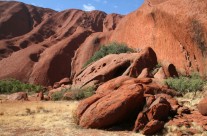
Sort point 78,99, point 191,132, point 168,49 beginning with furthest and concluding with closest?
point 168,49, point 78,99, point 191,132

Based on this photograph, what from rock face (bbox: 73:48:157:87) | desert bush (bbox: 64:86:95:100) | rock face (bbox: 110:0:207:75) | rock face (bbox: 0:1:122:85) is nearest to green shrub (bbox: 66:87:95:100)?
desert bush (bbox: 64:86:95:100)

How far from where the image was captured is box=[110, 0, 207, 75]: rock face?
99.1 ft

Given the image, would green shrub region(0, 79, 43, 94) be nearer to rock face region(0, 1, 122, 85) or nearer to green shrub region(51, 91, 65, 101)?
green shrub region(51, 91, 65, 101)

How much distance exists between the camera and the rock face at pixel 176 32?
3022 centimetres

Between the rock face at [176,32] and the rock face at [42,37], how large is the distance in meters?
19.4

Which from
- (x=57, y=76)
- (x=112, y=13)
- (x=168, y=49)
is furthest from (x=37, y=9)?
(x=168, y=49)

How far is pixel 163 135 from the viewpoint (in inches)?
489

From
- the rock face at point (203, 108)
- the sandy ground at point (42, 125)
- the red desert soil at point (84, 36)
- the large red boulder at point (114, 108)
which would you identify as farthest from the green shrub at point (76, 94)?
the rock face at point (203, 108)

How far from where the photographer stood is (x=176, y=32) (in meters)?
33.6

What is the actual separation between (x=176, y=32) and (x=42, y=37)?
51532mm

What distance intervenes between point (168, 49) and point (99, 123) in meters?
22.9

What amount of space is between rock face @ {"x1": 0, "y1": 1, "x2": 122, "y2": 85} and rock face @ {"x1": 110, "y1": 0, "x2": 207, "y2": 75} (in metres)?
19.4

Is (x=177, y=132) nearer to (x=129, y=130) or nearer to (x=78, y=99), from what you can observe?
(x=129, y=130)

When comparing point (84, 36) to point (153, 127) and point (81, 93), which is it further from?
point (153, 127)
